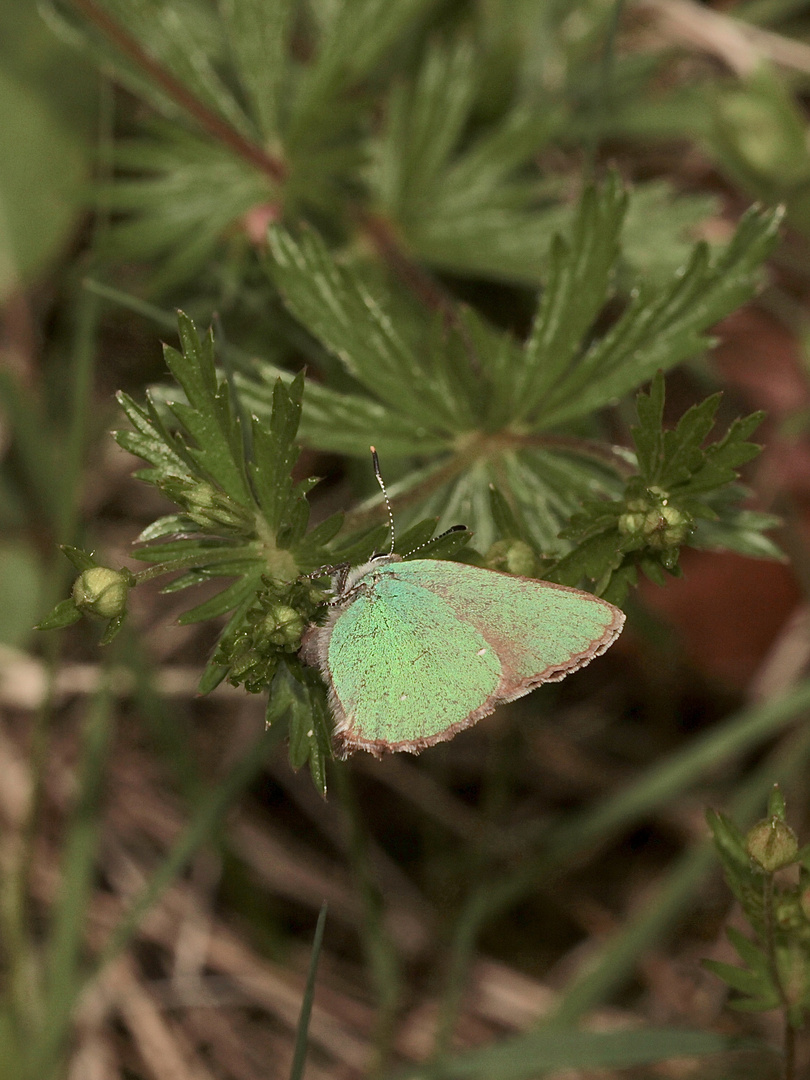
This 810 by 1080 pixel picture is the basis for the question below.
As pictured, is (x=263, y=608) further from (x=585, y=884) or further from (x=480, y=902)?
(x=585, y=884)

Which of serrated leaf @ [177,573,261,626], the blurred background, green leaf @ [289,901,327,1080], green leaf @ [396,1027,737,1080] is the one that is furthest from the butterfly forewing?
green leaf @ [396,1027,737,1080]

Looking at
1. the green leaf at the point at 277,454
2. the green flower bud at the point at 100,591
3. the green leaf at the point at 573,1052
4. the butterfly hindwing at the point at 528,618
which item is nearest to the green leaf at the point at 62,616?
the green flower bud at the point at 100,591

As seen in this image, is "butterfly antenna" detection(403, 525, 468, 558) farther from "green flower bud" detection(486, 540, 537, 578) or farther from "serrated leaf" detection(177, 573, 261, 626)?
"serrated leaf" detection(177, 573, 261, 626)

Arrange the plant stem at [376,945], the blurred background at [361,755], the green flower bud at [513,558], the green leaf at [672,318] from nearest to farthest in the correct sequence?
the green flower bud at [513,558] < the green leaf at [672,318] < the plant stem at [376,945] < the blurred background at [361,755]

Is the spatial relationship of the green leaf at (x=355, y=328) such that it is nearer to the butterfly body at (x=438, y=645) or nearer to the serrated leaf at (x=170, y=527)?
the butterfly body at (x=438, y=645)

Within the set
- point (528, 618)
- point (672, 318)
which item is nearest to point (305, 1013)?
point (528, 618)

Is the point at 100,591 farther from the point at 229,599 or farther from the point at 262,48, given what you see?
the point at 262,48
